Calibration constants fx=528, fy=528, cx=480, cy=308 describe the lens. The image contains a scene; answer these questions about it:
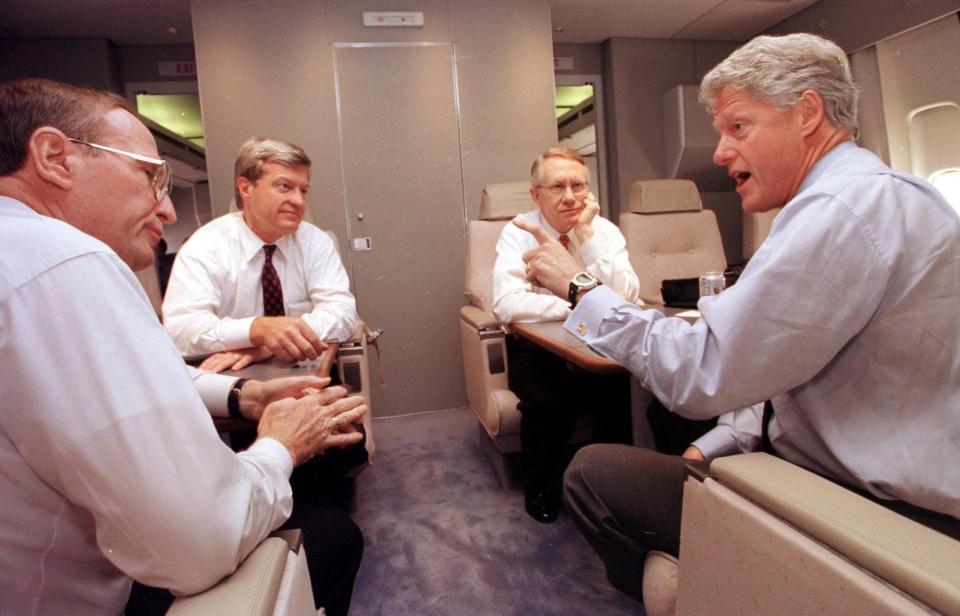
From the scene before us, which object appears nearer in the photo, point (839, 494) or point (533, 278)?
point (839, 494)

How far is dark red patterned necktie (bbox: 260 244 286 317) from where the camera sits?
191 cm

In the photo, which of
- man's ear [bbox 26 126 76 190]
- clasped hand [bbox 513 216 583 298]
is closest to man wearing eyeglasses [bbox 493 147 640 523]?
clasped hand [bbox 513 216 583 298]

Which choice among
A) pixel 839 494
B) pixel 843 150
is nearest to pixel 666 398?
pixel 839 494

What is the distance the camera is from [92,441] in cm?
52

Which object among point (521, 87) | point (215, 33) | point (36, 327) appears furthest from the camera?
point (521, 87)

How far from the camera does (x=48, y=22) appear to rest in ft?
11.6

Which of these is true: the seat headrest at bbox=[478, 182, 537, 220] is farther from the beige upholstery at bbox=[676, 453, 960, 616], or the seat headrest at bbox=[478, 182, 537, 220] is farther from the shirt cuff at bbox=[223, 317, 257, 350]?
the beige upholstery at bbox=[676, 453, 960, 616]

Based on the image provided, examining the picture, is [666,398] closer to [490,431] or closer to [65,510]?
[65,510]

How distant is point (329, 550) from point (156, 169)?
28.5 inches

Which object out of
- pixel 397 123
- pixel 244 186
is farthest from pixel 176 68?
pixel 244 186

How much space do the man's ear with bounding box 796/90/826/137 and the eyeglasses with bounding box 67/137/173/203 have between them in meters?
1.07

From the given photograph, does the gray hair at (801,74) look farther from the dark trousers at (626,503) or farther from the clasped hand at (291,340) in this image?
the clasped hand at (291,340)

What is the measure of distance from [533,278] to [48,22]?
4.17 m

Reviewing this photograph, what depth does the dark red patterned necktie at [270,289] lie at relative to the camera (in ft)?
6.27
